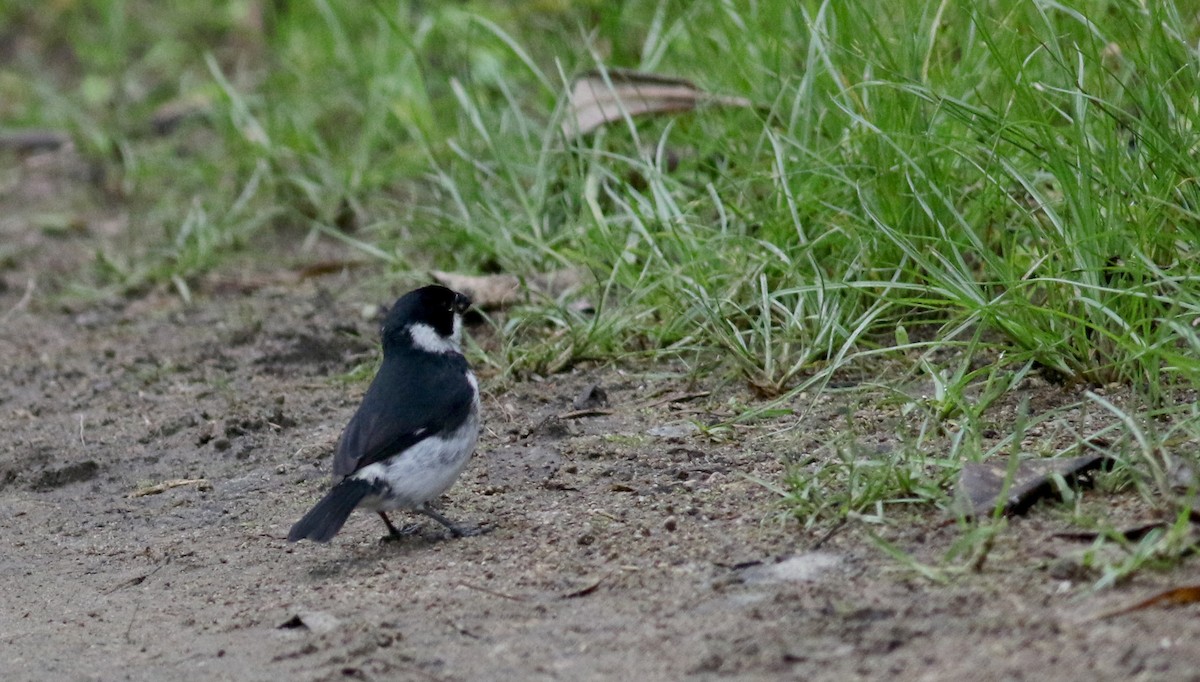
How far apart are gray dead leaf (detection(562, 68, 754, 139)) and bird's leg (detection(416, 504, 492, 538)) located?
6.93 feet

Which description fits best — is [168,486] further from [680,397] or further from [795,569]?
[795,569]

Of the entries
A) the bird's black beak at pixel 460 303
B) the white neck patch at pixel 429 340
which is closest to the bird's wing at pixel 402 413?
the white neck patch at pixel 429 340

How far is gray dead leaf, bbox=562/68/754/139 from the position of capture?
596 cm

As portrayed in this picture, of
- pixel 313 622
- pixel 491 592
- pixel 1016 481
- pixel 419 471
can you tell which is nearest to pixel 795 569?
pixel 1016 481

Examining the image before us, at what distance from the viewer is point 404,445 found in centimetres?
404

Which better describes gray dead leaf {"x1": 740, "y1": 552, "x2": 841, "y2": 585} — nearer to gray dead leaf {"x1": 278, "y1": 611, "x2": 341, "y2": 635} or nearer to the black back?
gray dead leaf {"x1": 278, "y1": 611, "x2": 341, "y2": 635}

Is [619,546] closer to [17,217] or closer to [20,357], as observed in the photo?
[20,357]

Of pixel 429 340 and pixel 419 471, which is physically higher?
pixel 429 340

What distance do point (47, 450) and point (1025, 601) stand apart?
11.5 feet

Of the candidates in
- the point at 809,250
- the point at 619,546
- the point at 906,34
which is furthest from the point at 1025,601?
the point at 906,34

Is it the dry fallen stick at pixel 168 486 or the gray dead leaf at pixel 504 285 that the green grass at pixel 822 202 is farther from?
the dry fallen stick at pixel 168 486

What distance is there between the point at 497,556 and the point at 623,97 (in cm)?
286

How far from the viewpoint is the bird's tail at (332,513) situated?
3756 millimetres

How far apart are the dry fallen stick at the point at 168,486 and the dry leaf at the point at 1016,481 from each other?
2.39 meters
